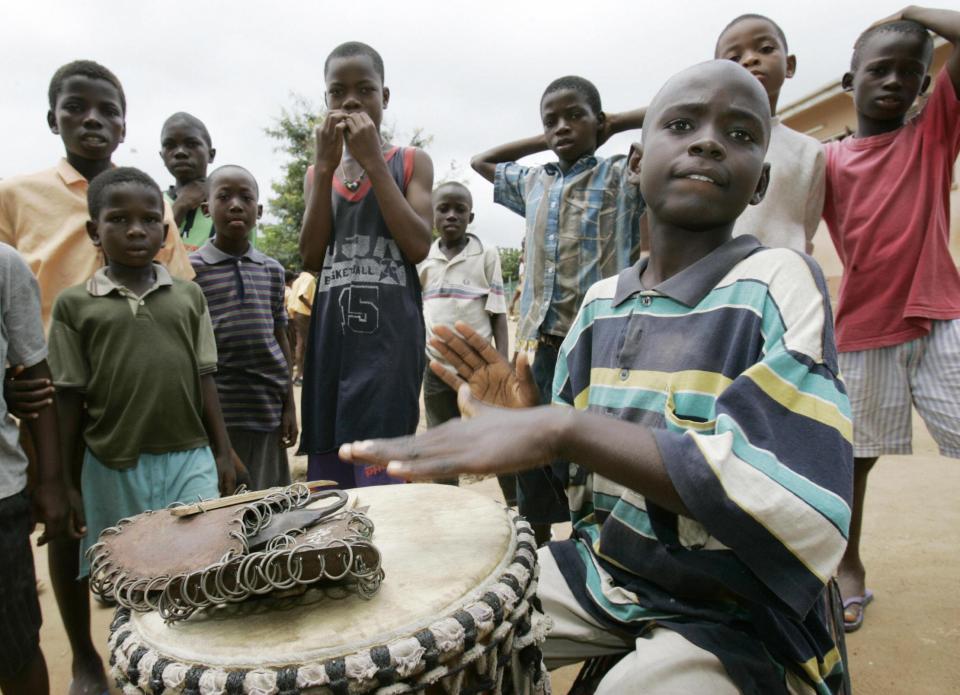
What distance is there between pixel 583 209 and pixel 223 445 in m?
1.59

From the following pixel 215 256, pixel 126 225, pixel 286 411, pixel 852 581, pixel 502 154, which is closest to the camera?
pixel 126 225

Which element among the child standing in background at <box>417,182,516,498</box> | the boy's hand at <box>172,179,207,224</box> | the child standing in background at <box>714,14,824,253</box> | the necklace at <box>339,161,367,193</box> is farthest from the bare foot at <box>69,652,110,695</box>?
the child standing in background at <box>714,14,824,253</box>

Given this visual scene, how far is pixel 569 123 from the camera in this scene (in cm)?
252

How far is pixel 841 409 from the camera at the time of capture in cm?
91

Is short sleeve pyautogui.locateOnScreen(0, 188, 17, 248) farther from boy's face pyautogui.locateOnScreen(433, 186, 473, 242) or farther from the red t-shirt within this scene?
the red t-shirt

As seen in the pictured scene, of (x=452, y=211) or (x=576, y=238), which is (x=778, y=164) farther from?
(x=452, y=211)

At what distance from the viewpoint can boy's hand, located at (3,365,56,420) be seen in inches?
64.3

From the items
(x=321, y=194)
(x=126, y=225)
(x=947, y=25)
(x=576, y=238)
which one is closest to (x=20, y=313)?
(x=126, y=225)

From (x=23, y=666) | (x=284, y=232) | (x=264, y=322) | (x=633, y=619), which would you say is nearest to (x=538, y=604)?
(x=633, y=619)

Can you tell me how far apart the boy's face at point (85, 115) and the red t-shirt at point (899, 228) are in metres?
2.64

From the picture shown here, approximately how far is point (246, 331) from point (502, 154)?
54.9 inches

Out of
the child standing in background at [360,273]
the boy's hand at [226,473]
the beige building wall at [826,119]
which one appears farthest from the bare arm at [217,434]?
the beige building wall at [826,119]

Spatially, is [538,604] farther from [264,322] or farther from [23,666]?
[264,322]

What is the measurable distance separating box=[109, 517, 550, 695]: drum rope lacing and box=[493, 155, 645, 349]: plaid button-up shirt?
4.91 feet
